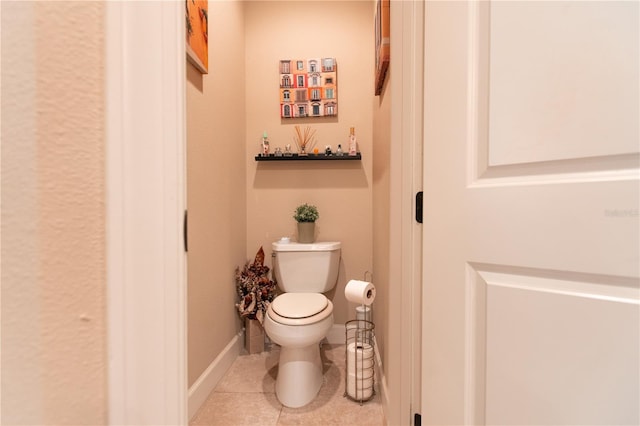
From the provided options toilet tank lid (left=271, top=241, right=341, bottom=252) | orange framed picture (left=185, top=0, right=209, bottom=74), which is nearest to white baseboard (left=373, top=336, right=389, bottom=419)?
toilet tank lid (left=271, top=241, right=341, bottom=252)

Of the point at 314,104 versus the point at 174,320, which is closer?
the point at 174,320

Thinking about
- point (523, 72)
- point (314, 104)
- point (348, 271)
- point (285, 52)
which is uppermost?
point (285, 52)

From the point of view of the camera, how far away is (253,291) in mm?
1991

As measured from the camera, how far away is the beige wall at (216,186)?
1464 millimetres

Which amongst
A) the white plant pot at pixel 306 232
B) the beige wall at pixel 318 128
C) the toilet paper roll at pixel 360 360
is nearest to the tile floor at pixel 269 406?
the toilet paper roll at pixel 360 360

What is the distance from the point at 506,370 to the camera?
73 cm

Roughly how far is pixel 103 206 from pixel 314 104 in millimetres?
1923

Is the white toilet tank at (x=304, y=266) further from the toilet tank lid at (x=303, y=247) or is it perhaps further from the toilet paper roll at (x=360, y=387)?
the toilet paper roll at (x=360, y=387)

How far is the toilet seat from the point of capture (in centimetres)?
150

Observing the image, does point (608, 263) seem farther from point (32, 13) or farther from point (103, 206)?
point (32, 13)

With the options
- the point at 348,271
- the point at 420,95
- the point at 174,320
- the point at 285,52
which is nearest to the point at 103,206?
the point at 174,320

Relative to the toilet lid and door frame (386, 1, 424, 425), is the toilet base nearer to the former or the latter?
the toilet lid

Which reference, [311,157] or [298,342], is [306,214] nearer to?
[311,157]

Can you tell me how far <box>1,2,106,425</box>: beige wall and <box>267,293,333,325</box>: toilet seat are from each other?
108 cm
